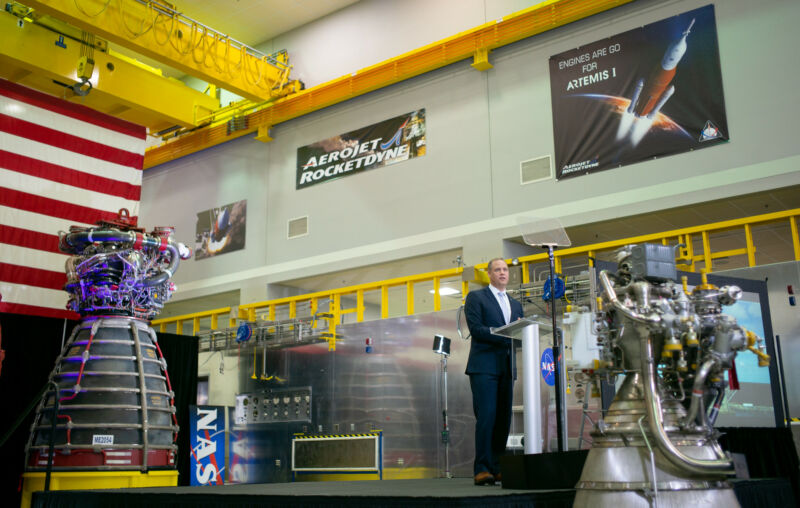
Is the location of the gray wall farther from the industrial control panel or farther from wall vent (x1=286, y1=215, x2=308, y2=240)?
the industrial control panel

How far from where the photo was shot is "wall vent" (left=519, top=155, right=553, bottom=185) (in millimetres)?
13500

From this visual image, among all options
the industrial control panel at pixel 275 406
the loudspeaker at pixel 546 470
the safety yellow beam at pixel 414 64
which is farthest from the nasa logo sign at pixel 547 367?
the safety yellow beam at pixel 414 64

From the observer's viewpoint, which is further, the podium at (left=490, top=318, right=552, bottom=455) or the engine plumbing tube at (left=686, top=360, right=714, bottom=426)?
the podium at (left=490, top=318, right=552, bottom=455)

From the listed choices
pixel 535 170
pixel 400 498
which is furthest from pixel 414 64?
pixel 400 498

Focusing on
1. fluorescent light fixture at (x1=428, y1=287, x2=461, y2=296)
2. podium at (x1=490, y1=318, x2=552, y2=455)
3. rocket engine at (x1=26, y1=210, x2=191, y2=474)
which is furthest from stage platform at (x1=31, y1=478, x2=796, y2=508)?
fluorescent light fixture at (x1=428, y1=287, x2=461, y2=296)

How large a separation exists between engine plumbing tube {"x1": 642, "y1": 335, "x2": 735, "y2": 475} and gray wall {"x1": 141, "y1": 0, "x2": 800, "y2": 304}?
27.8ft

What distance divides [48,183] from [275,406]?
6.08m

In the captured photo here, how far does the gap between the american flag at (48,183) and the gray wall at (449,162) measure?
15.8 ft

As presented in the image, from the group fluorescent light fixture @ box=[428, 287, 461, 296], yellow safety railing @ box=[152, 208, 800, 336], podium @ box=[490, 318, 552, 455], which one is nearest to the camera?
podium @ box=[490, 318, 552, 455]

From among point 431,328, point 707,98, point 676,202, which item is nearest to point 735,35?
point 707,98

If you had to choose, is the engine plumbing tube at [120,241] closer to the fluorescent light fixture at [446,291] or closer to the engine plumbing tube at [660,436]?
the engine plumbing tube at [660,436]

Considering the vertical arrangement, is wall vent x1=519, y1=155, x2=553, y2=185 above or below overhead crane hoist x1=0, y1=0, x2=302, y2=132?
below

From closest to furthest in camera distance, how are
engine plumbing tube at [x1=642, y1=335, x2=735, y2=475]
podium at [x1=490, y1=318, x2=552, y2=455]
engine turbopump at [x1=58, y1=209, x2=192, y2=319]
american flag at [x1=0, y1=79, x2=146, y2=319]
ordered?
1. engine plumbing tube at [x1=642, y1=335, x2=735, y2=475]
2. podium at [x1=490, y1=318, x2=552, y2=455]
3. engine turbopump at [x1=58, y1=209, x2=192, y2=319]
4. american flag at [x1=0, y1=79, x2=146, y2=319]

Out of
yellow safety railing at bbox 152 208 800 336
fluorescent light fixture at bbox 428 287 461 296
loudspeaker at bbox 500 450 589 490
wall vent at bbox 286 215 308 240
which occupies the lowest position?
loudspeaker at bbox 500 450 589 490
